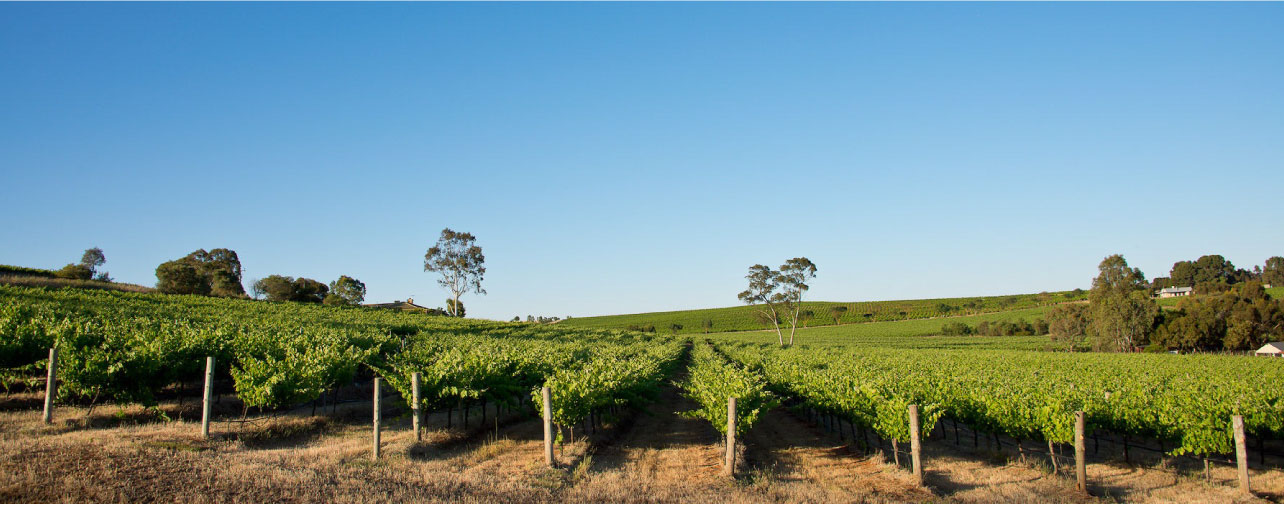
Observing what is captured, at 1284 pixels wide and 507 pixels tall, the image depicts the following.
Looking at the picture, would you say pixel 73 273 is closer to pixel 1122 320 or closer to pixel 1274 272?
pixel 1122 320

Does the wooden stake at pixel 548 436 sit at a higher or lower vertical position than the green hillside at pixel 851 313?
lower

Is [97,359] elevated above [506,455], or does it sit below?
above

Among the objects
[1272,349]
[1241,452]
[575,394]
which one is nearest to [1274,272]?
[1272,349]

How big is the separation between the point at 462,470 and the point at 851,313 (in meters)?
121

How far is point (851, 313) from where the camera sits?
401 feet

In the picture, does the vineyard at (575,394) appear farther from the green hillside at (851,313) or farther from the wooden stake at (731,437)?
the green hillside at (851,313)

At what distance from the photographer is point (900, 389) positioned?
54.5ft

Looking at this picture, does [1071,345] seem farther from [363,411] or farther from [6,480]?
[6,480]

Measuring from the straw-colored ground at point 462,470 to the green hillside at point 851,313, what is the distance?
93.7 metres

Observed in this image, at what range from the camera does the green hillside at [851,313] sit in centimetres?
11494

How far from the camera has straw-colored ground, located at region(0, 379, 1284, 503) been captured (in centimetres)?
943

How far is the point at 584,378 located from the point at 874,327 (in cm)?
9352

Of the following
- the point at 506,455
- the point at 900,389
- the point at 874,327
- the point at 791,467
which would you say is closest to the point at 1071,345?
the point at 874,327

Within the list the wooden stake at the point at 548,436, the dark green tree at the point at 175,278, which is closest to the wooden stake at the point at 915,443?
the wooden stake at the point at 548,436
